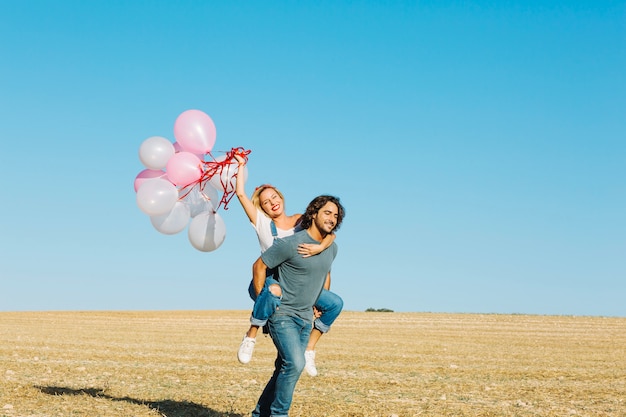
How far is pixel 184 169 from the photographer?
363 inches

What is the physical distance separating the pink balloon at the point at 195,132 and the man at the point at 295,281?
2746 mm

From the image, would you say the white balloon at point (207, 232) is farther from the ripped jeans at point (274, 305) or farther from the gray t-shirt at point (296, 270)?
the gray t-shirt at point (296, 270)

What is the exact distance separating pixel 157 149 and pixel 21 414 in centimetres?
362

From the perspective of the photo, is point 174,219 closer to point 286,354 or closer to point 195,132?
point 195,132

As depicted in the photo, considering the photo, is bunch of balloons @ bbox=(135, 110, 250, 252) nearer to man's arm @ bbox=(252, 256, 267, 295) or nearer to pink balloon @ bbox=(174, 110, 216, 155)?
pink balloon @ bbox=(174, 110, 216, 155)

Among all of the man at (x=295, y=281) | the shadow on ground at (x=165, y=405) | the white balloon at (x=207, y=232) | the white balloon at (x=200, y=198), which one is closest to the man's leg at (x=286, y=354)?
the man at (x=295, y=281)

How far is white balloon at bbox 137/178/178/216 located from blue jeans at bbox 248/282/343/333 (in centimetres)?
236

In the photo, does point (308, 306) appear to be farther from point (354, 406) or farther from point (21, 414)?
→ point (21, 414)

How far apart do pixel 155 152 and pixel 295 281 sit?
3.50 meters

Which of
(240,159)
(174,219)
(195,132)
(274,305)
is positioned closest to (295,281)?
(274,305)

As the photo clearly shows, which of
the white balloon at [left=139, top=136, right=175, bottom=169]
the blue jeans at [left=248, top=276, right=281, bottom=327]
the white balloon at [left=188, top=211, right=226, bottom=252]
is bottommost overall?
the blue jeans at [left=248, top=276, right=281, bottom=327]

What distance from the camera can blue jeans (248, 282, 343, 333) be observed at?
6.82m

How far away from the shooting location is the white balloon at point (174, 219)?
947 centimetres

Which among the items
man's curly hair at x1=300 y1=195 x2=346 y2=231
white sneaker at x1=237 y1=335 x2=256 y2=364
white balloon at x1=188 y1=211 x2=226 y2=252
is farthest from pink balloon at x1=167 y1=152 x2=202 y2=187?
white sneaker at x1=237 y1=335 x2=256 y2=364
